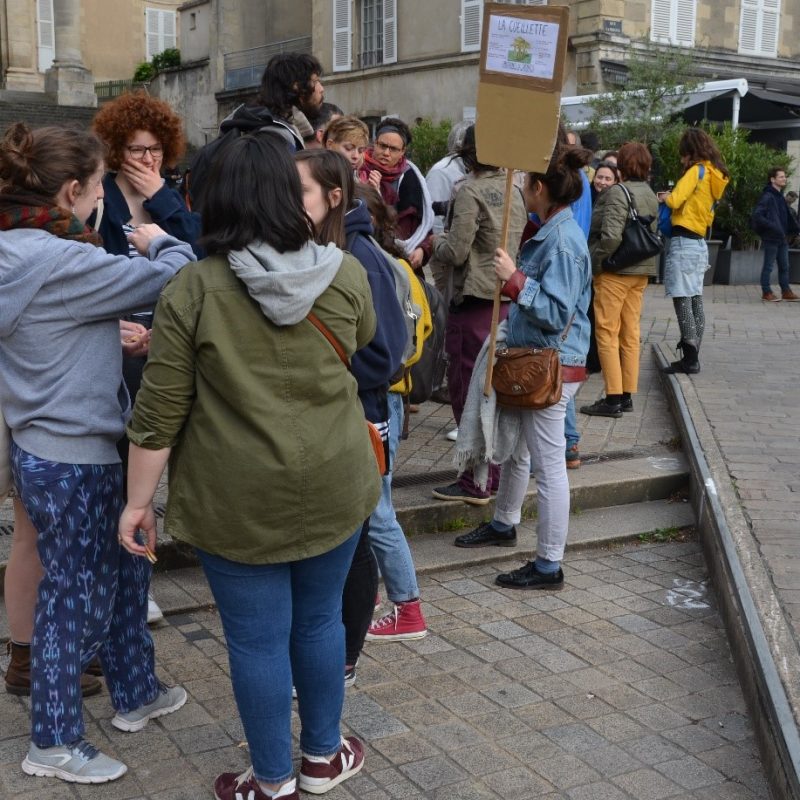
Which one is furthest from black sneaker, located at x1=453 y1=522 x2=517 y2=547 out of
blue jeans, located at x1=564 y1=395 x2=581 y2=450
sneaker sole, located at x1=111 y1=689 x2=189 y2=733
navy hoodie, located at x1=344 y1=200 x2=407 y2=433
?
sneaker sole, located at x1=111 y1=689 x2=189 y2=733

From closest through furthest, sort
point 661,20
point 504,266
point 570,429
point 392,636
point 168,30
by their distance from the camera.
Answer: point 392,636 → point 504,266 → point 570,429 → point 661,20 → point 168,30

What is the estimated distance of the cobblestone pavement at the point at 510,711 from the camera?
11.1ft

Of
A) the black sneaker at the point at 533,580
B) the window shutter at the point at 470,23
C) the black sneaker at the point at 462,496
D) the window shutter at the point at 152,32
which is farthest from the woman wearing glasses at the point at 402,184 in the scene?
the window shutter at the point at 152,32

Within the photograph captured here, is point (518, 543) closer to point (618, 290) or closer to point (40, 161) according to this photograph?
point (618, 290)

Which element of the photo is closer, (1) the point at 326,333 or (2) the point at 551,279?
(1) the point at 326,333

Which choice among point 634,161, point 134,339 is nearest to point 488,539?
point 134,339

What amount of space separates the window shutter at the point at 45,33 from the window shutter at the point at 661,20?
1947 cm

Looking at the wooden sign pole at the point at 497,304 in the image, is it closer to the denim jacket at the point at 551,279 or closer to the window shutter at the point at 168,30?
the denim jacket at the point at 551,279

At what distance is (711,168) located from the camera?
29.5ft

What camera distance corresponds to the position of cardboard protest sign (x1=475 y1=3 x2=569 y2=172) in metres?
4.66

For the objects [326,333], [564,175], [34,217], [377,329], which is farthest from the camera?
[564,175]

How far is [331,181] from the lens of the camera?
334cm

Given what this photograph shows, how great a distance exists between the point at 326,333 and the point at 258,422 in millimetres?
301

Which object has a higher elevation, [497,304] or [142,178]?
[142,178]
